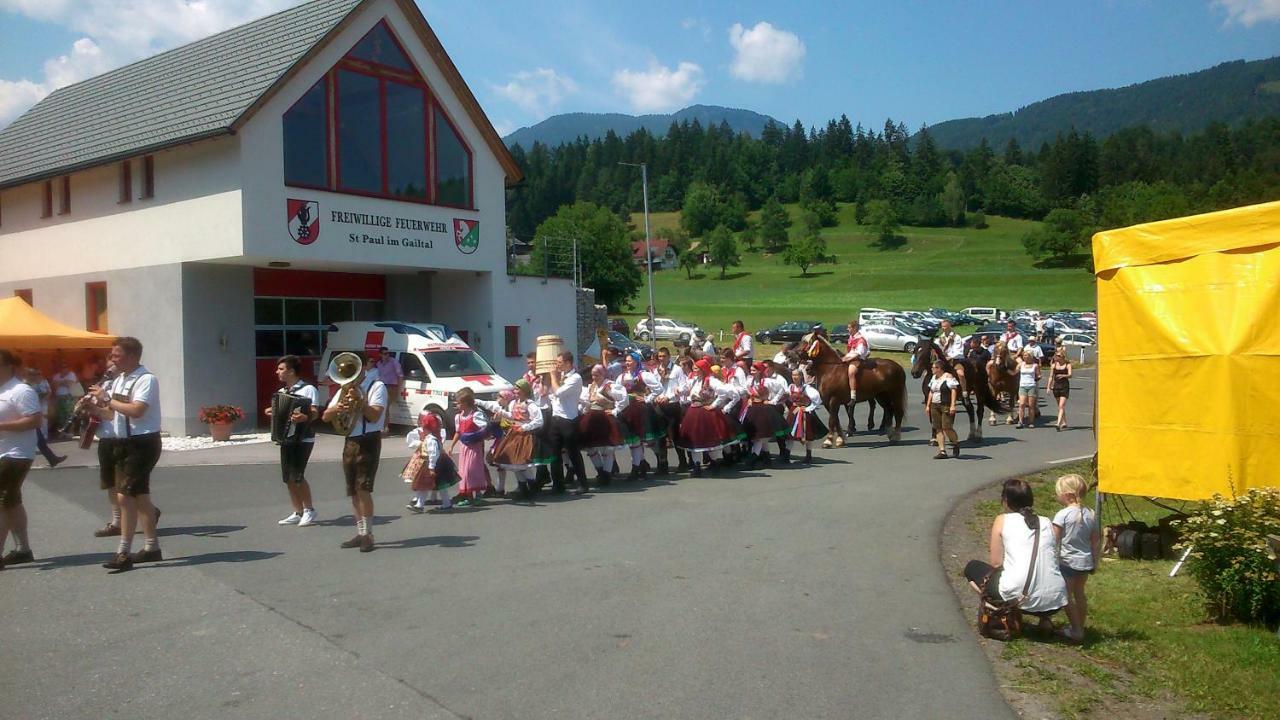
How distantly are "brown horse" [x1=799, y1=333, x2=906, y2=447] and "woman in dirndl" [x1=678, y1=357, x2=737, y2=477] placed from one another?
12.0ft

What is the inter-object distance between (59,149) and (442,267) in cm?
1029

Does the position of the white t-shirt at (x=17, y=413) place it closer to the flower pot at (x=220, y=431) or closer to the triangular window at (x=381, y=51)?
the flower pot at (x=220, y=431)

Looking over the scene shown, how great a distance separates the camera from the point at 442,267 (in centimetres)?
2552

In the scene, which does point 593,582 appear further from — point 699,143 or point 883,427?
point 699,143

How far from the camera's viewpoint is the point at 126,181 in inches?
916

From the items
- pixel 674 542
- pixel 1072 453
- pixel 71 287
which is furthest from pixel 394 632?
pixel 71 287

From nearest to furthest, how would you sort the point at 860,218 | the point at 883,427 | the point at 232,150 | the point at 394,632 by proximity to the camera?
the point at 394,632 < the point at 883,427 < the point at 232,150 < the point at 860,218

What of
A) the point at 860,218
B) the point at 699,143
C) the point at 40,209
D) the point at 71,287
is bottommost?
the point at 71,287

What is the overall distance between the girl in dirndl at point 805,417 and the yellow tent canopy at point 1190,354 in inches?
269

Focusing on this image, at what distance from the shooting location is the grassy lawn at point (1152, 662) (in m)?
5.65

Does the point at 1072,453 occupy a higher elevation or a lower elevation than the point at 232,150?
lower

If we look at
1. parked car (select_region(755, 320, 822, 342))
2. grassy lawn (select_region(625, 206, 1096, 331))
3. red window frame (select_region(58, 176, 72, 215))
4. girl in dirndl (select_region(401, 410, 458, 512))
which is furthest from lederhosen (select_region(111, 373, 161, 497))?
grassy lawn (select_region(625, 206, 1096, 331))

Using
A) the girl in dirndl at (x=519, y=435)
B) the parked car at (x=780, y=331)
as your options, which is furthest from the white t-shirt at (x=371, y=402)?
the parked car at (x=780, y=331)

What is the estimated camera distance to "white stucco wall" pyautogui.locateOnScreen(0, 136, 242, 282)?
21.2 metres
